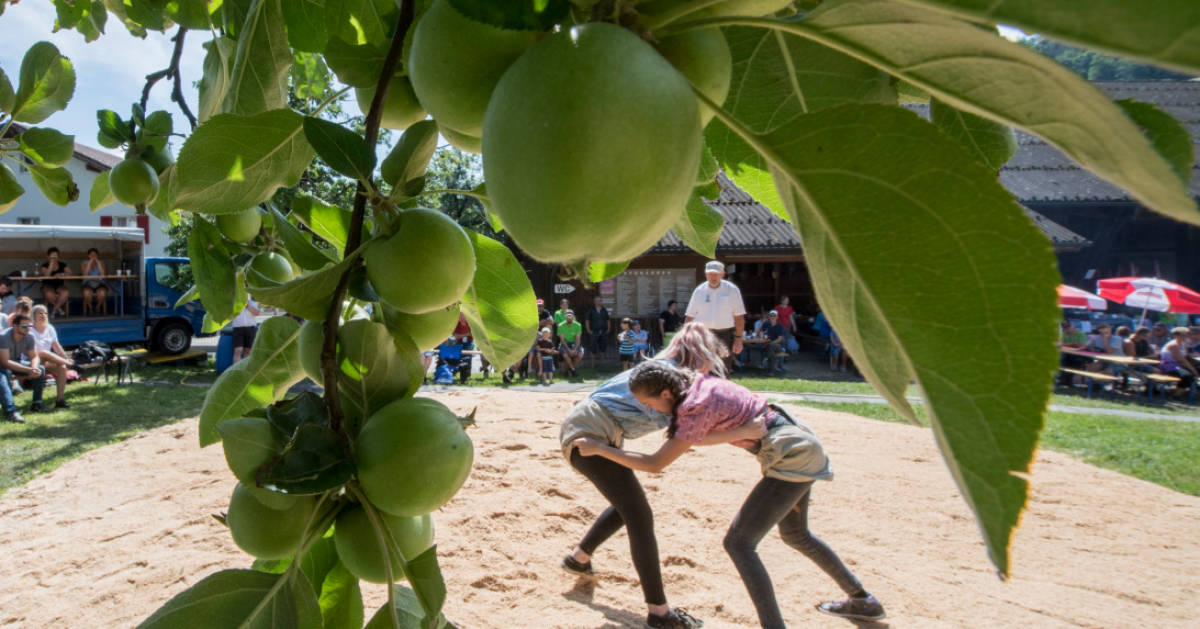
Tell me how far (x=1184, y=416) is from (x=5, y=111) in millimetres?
14248

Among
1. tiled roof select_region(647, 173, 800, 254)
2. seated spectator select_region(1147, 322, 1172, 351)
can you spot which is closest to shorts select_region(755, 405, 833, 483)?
tiled roof select_region(647, 173, 800, 254)

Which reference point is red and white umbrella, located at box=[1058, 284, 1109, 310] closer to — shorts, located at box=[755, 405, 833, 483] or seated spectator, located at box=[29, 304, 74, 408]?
shorts, located at box=[755, 405, 833, 483]

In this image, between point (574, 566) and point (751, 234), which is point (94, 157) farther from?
point (574, 566)

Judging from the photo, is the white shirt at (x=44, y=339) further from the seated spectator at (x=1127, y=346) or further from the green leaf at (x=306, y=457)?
the seated spectator at (x=1127, y=346)

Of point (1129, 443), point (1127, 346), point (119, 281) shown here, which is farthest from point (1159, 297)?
point (119, 281)

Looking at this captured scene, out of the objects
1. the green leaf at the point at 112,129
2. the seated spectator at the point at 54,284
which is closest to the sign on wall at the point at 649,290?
the seated spectator at the point at 54,284

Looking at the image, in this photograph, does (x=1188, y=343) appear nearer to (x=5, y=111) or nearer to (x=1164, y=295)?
(x=1164, y=295)

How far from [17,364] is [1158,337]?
2086 centimetres

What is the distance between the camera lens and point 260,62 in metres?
1.04

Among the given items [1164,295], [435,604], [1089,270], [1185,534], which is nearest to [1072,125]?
[435,604]

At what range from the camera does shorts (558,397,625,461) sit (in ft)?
15.1

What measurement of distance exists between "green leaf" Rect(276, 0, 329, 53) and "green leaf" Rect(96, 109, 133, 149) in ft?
2.81

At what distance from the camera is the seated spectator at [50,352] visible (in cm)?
966

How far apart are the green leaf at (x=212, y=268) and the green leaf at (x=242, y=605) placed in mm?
720
